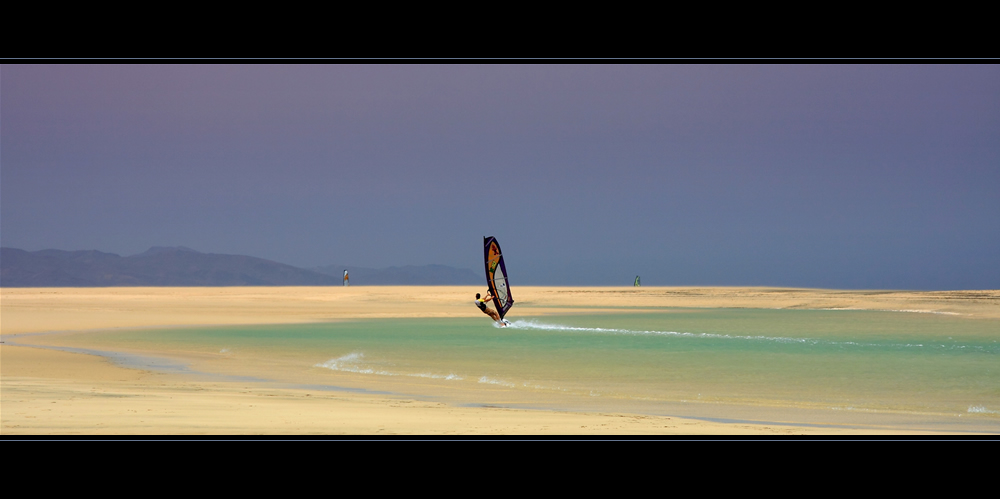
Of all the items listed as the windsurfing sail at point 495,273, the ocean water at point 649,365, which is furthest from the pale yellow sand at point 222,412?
the windsurfing sail at point 495,273

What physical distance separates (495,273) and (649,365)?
28.5ft

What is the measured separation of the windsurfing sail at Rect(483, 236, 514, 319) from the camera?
777 inches

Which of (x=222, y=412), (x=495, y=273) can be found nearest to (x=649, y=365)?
(x=222, y=412)

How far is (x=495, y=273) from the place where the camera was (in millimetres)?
20344

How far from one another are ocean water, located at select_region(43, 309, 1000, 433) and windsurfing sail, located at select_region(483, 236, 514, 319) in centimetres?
84

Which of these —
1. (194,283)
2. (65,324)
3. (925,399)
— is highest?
(194,283)

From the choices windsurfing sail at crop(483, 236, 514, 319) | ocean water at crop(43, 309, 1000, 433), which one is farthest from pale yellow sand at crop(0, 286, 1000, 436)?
windsurfing sail at crop(483, 236, 514, 319)

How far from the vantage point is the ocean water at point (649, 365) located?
28.0 feet
